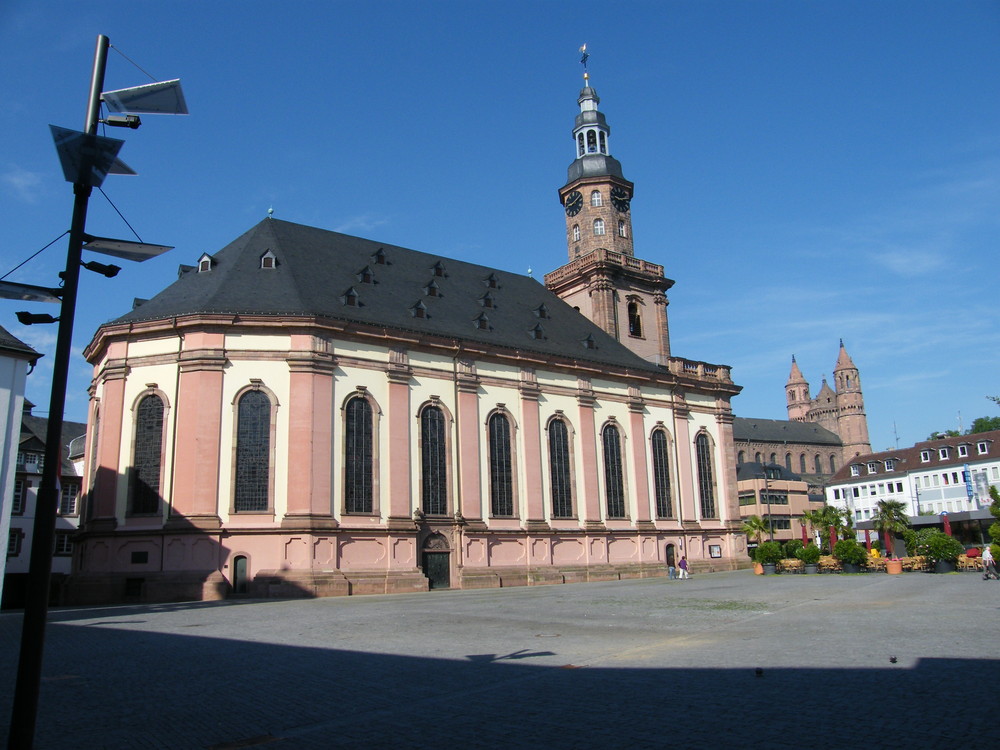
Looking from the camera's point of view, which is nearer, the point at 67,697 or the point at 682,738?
the point at 682,738

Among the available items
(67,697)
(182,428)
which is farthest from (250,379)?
(67,697)

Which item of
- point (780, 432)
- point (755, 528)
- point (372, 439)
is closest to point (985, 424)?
point (780, 432)

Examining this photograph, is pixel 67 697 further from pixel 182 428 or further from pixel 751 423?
pixel 751 423

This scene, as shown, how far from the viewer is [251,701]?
1055 cm

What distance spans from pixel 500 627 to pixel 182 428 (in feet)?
74.6

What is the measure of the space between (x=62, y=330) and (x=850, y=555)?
3954 cm

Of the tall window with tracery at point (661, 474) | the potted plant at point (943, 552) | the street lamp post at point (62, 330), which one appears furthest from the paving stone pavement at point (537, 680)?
the tall window with tracery at point (661, 474)

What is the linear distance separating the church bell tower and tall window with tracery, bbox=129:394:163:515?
98.7 feet

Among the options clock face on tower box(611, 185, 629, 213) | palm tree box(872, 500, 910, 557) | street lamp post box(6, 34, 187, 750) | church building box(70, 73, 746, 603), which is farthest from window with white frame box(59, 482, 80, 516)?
street lamp post box(6, 34, 187, 750)

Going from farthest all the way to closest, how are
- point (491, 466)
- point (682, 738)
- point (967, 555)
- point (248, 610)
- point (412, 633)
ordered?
1. point (491, 466)
2. point (967, 555)
3. point (248, 610)
4. point (412, 633)
5. point (682, 738)

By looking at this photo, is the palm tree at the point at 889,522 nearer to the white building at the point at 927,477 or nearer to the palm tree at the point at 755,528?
the palm tree at the point at 755,528

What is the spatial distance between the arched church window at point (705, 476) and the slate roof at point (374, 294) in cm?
588

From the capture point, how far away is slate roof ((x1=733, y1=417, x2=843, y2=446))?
12038 centimetres

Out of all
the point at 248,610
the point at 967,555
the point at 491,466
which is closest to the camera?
the point at 248,610
